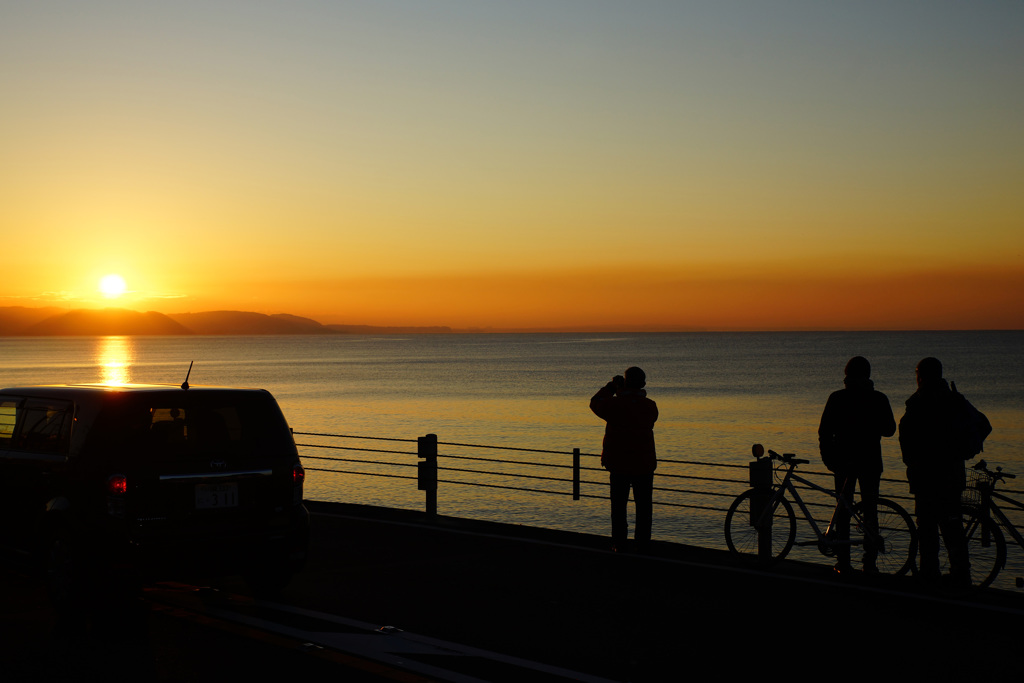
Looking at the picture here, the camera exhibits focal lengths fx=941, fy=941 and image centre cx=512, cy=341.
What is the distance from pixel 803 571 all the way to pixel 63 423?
264 inches

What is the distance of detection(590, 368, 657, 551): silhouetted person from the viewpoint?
9688 millimetres

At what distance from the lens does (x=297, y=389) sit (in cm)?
9219

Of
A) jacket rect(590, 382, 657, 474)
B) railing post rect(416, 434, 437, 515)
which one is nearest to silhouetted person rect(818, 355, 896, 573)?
jacket rect(590, 382, 657, 474)

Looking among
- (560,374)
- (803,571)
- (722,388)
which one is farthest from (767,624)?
(560,374)

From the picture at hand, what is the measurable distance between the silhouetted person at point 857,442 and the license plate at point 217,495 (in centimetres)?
517

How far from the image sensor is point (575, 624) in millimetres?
7152

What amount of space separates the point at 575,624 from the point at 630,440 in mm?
2975

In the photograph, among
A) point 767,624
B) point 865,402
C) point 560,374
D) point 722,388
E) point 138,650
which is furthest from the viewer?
point 560,374

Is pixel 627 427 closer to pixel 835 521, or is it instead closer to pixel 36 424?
pixel 835 521

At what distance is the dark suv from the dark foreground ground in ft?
1.70

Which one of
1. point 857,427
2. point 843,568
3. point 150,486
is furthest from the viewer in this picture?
point 857,427

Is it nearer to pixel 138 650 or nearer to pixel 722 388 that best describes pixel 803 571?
pixel 138 650

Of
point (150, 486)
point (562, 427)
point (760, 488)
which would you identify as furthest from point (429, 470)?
point (562, 427)

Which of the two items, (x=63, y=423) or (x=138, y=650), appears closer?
(x=138, y=650)
